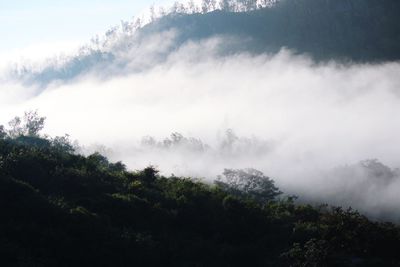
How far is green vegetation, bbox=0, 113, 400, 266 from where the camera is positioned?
21.7m

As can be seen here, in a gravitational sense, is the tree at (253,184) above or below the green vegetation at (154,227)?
above

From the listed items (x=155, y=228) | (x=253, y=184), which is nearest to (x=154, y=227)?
(x=155, y=228)

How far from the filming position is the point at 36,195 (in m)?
26.2

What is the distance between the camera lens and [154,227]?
27.9 meters

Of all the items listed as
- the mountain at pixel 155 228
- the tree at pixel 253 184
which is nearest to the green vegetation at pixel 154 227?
the mountain at pixel 155 228

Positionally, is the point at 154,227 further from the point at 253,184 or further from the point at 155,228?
the point at 253,184

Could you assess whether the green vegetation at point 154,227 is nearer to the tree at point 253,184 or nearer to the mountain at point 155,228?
the mountain at point 155,228

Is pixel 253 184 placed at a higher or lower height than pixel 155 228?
higher

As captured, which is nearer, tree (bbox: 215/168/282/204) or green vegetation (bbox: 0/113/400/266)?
green vegetation (bbox: 0/113/400/266)

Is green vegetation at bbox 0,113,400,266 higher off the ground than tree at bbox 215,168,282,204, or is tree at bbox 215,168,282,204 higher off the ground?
tree at bbox 215,168,282,204

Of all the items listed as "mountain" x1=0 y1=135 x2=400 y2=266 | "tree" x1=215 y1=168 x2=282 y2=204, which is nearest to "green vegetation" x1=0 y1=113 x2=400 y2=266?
"mountain" x1=0 y1=135 x2=400 y2=266

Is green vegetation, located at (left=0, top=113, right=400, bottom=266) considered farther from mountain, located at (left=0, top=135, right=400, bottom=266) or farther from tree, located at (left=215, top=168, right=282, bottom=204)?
tree, located at (left=215, top=168, right=282, bottom=204)

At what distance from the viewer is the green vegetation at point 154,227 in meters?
21.7

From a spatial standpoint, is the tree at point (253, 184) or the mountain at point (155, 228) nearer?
the mountain at point (155, 228)
